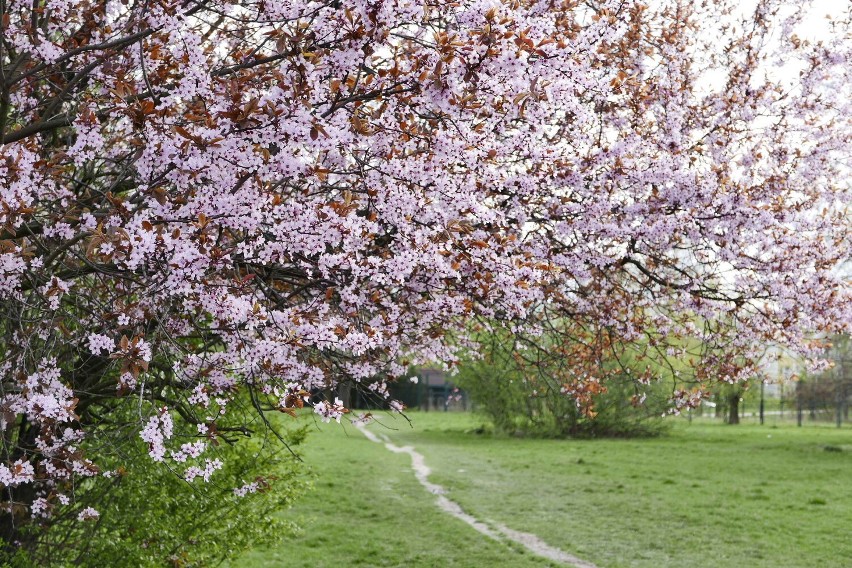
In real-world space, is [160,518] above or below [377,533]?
above

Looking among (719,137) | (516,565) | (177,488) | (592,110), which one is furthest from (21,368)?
(516,565)

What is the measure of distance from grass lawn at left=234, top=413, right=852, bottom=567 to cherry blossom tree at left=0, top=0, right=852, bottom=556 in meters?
4.14

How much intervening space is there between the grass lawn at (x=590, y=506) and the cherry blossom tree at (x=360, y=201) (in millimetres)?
4136

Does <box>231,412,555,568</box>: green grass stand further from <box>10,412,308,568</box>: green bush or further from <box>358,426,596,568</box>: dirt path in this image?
<box>10,412,308,568</box>: green bush

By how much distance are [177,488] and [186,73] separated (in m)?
4.47

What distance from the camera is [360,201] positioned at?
593cm

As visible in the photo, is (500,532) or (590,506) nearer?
(500,532)

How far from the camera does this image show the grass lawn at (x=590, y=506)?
43.4 ft

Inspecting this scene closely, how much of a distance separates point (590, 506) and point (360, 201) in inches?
534

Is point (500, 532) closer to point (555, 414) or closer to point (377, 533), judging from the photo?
point (377, 533)

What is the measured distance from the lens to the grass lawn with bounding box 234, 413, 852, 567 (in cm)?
1322

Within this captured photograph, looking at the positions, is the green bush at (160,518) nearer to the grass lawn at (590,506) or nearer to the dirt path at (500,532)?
the grass lawn at (590,506)

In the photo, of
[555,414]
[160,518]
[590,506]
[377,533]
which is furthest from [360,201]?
[555,414]

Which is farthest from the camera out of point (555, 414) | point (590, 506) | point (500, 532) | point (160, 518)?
point (555, 414)
